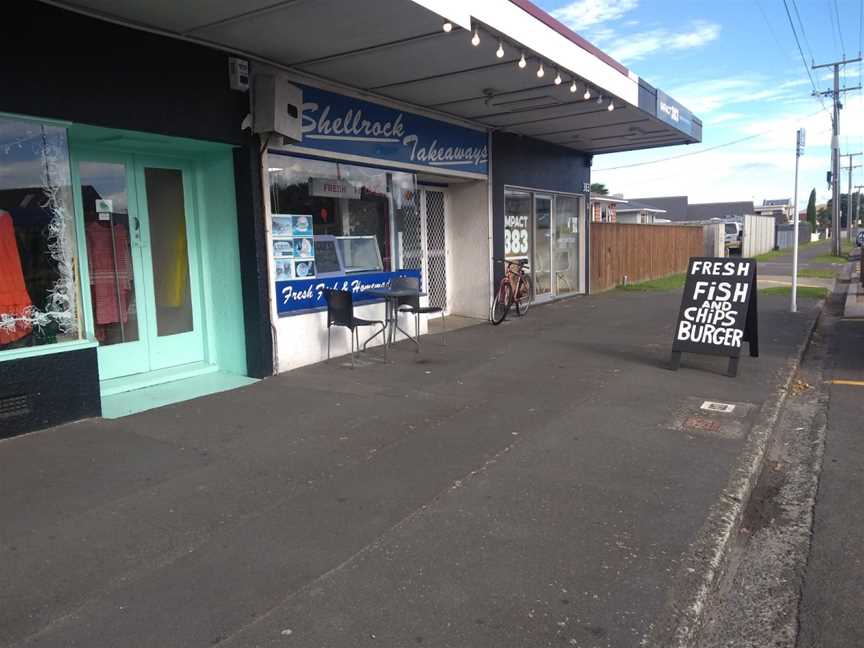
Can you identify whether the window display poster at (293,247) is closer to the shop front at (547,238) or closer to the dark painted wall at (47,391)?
the dark painted wall at (47,391)

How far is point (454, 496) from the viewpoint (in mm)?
4145

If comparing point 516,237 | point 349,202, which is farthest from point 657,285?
point 349,202

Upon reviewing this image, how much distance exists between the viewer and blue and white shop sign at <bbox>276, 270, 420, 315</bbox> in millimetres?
7492

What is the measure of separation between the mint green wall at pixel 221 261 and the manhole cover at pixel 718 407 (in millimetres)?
4755

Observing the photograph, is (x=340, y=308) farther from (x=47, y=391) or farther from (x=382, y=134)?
(x=47, y=391)

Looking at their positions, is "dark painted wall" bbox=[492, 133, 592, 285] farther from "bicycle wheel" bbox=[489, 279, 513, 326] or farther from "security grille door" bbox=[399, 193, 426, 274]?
"security grille door" bbox=[399, 193, 426, 274]

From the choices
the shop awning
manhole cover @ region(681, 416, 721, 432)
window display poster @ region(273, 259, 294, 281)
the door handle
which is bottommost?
manhole cover @ region(681, 416, 721, 432)

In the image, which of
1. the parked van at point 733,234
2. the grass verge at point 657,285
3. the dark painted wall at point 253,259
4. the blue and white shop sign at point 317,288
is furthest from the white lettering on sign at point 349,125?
the parked van at point 733,234

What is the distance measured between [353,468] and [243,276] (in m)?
3.31

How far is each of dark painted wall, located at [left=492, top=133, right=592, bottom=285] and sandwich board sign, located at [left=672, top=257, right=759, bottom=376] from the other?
14.9 ft

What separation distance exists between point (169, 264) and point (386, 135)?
3503 millimetres

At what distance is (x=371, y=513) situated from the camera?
392 cm

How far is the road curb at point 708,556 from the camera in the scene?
9.25 ft

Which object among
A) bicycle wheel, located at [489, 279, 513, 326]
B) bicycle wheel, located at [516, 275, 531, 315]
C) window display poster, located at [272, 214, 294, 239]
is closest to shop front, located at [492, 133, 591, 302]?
bicycle wheel, located at [516, 275, 531, 315]
